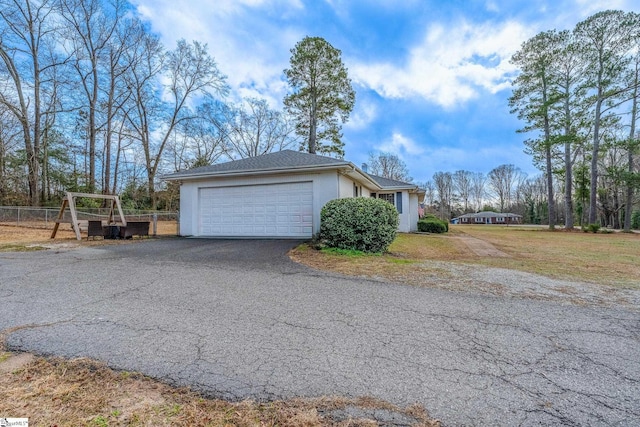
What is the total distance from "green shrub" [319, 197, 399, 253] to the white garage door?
7.94 ft

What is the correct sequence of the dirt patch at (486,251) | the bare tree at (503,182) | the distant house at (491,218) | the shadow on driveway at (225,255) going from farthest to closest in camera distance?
1. the bare tree at (503,182)
2. the distant house at (491,218)
3. the dirt patch at (486,251)
4. the shadow on driveway at (225,255)

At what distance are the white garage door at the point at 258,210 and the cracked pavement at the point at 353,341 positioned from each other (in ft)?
19.1

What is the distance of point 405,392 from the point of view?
1803 millimetres

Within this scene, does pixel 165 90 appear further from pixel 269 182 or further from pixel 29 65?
pixel 269 182

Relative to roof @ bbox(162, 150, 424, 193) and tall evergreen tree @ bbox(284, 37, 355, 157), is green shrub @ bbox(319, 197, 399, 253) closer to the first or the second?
roof @ bbox(162, 150, 424, 193)

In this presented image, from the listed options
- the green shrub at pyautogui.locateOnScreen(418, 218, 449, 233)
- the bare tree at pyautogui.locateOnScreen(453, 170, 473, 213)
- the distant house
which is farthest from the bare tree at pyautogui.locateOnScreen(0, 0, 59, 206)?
the bare tree at pyautogui.locateOnScreen(453, 170, 473, 213)

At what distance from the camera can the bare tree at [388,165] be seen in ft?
129

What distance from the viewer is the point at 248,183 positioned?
10.8 m

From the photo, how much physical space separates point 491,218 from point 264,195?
175 feet

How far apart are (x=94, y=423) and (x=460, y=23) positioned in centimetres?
1388

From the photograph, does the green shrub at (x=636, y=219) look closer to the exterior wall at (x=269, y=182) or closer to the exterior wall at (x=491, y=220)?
the exterior wall at (x=491, y=220)

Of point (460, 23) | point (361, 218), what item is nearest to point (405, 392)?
point (361, 218)

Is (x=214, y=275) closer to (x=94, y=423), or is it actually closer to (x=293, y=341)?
(x=293, y=341)

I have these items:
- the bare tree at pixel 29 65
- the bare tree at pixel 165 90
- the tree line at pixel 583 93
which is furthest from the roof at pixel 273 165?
the tree line at pixel 583 93
